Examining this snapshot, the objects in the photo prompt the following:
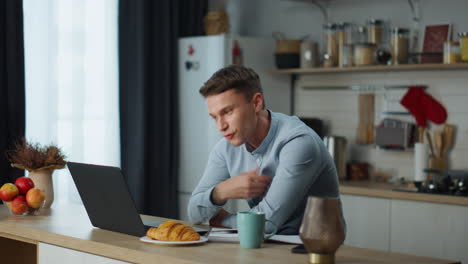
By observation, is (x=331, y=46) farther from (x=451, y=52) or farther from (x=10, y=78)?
(x=10, y=78)

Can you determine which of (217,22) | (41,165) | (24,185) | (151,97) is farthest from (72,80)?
(24,185)

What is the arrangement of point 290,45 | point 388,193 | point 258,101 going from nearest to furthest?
point 258,101 → point 388,193 → point 290,45

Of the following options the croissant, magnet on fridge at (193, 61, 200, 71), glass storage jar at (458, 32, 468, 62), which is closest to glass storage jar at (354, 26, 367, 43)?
glass storage jar at (458, 32, 468, 62)

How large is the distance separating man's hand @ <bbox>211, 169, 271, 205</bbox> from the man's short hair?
0.29 metres

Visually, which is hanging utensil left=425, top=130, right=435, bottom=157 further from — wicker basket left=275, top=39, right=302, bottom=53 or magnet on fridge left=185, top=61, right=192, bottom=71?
magnet on fridge left=185, top=61, right=192, bottom=71

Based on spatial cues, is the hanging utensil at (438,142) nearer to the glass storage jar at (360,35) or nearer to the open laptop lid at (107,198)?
the glass storage jar at (360,35)

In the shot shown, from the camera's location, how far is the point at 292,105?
525 cm

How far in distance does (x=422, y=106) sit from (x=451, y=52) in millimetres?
438

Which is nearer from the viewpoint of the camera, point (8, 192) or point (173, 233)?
point (173, 233)

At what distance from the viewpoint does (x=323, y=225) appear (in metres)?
1.74

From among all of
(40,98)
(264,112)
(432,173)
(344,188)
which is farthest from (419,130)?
(40,98)

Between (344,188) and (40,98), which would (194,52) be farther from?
(344,188)

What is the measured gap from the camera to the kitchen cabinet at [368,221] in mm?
4102

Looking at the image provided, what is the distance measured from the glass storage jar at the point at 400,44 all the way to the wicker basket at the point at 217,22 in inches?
52.8
